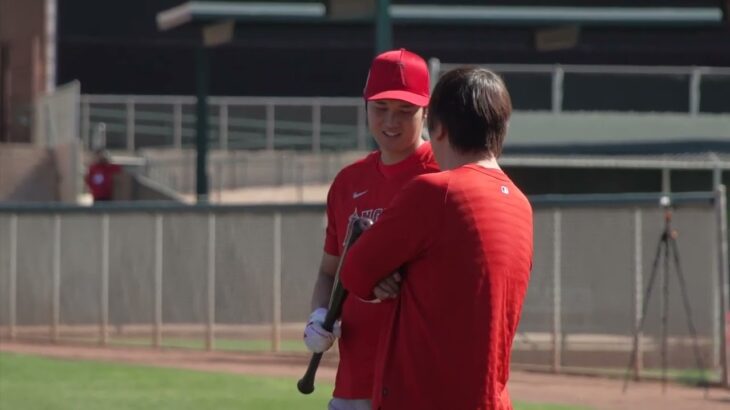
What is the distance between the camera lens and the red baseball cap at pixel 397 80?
5.29 m

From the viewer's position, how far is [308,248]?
18.6 meters

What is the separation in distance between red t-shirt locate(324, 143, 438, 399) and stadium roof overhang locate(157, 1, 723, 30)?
645 inches

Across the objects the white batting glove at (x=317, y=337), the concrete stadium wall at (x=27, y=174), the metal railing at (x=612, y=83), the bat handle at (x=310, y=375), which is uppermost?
the metal railing at (x=612, y=83)

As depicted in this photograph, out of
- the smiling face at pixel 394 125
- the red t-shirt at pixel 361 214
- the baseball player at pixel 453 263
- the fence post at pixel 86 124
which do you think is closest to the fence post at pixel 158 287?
the fence post at pixel 86 124

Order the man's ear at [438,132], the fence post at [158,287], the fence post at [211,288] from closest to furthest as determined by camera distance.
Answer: the man's ear at [438,132] → the fence post at [211,288] → the fence post at [158,287]

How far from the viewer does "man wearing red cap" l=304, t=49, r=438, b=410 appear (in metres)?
5.28

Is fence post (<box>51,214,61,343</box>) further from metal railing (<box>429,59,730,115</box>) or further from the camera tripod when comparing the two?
the camera tripod

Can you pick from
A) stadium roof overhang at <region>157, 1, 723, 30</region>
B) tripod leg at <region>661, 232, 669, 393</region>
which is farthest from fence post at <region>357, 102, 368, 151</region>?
tripod leg at <region>661, 232, 669, 393</region>

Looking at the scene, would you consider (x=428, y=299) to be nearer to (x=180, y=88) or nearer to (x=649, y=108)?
(x=649, y=108)

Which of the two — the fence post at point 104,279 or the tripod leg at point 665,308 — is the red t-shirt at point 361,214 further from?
the fence post at point 104,279

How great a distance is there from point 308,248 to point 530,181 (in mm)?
5024

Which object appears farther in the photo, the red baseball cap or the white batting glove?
the red baseball cap

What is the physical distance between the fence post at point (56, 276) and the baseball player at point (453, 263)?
15.8 meters

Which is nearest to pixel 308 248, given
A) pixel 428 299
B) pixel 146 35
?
pixel 428 299
